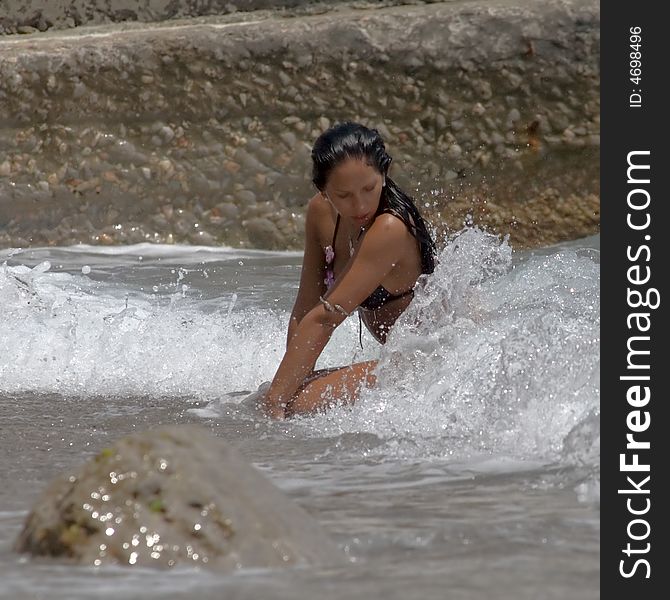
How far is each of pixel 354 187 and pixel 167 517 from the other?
203 cm

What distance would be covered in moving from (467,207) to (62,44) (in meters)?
3.12

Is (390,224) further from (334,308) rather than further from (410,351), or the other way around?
(410,351)

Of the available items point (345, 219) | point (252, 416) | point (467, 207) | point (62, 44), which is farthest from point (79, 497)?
point (62, 44)

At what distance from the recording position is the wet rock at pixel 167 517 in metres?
2.59

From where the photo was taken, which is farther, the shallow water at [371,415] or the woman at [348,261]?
the woman at [348,261]

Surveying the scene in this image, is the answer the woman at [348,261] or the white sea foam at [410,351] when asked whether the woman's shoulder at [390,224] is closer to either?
the woman at [348,261]

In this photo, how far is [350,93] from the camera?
859 centimetres

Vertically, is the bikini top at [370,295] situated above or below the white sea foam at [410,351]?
above

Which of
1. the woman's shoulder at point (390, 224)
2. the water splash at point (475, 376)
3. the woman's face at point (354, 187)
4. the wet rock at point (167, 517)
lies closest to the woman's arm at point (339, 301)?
the woman's shoulder at point (390, 224)

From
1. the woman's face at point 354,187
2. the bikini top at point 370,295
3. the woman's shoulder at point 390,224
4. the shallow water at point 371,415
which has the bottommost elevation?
the shallow water at point 371,415

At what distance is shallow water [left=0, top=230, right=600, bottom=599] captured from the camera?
259 cm

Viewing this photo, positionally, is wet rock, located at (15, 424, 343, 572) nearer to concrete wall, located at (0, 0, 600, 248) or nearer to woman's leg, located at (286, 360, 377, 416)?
woman's leg, located at (286, 360, 377, 416)

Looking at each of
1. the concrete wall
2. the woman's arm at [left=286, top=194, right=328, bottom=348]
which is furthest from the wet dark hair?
the concrete wall

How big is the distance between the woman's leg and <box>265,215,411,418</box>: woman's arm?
4 centimetres
